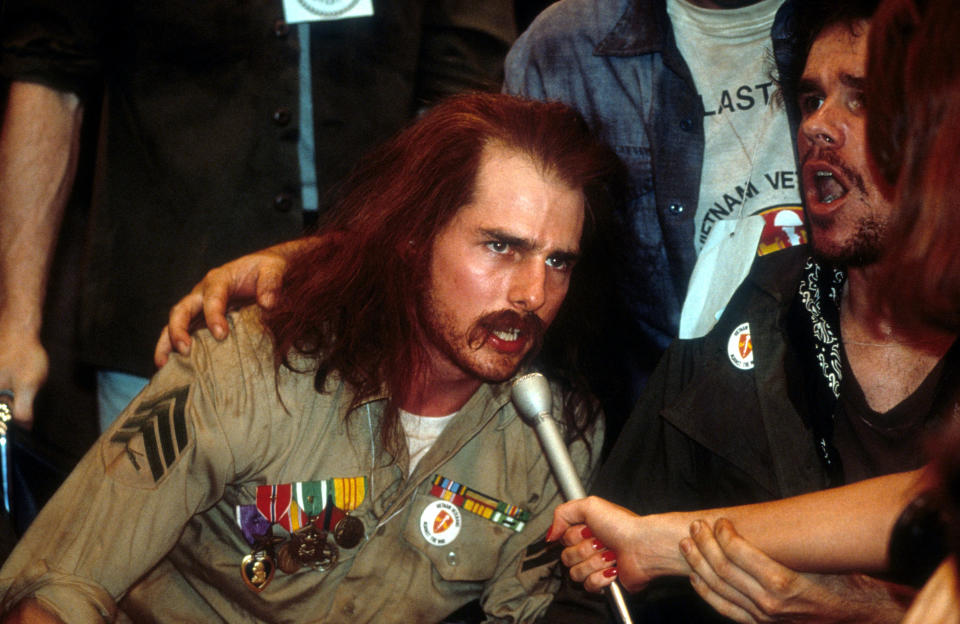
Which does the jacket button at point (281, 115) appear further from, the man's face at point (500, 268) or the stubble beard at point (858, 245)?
the stubble beard at point (858, 245)

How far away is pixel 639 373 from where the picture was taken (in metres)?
2.60

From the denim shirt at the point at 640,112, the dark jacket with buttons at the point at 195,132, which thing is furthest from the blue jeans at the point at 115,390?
the denim shirt at the point at 640,112

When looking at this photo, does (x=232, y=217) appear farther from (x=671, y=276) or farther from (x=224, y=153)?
(x=671, y=276)

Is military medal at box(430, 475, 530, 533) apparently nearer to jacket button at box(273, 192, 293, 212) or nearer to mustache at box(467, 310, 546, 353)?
mustache at box(467, 310, 546, 353)

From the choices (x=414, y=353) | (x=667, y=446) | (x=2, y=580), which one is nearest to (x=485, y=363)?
(x=414, y=353)

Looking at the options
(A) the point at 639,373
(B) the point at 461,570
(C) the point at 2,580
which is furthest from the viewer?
(A) the point at 639,373

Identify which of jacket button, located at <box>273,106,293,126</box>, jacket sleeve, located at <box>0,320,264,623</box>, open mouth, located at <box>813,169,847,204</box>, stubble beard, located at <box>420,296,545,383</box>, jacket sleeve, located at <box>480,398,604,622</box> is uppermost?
jacket button, located at <box>273,106,293,126</box>

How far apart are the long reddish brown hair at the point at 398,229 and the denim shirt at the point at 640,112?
0.43ft

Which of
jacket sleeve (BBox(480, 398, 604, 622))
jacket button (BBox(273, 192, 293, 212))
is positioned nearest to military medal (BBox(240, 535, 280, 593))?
jacket sleeve (BBox(480, 398, 604, 622))

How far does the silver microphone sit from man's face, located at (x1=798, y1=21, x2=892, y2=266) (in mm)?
662

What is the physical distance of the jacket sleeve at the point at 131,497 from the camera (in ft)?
5.98

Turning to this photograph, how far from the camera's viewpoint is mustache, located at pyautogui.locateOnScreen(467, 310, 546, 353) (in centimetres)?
217

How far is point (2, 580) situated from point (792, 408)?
158 centimetres

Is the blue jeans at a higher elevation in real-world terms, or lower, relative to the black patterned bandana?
lower
